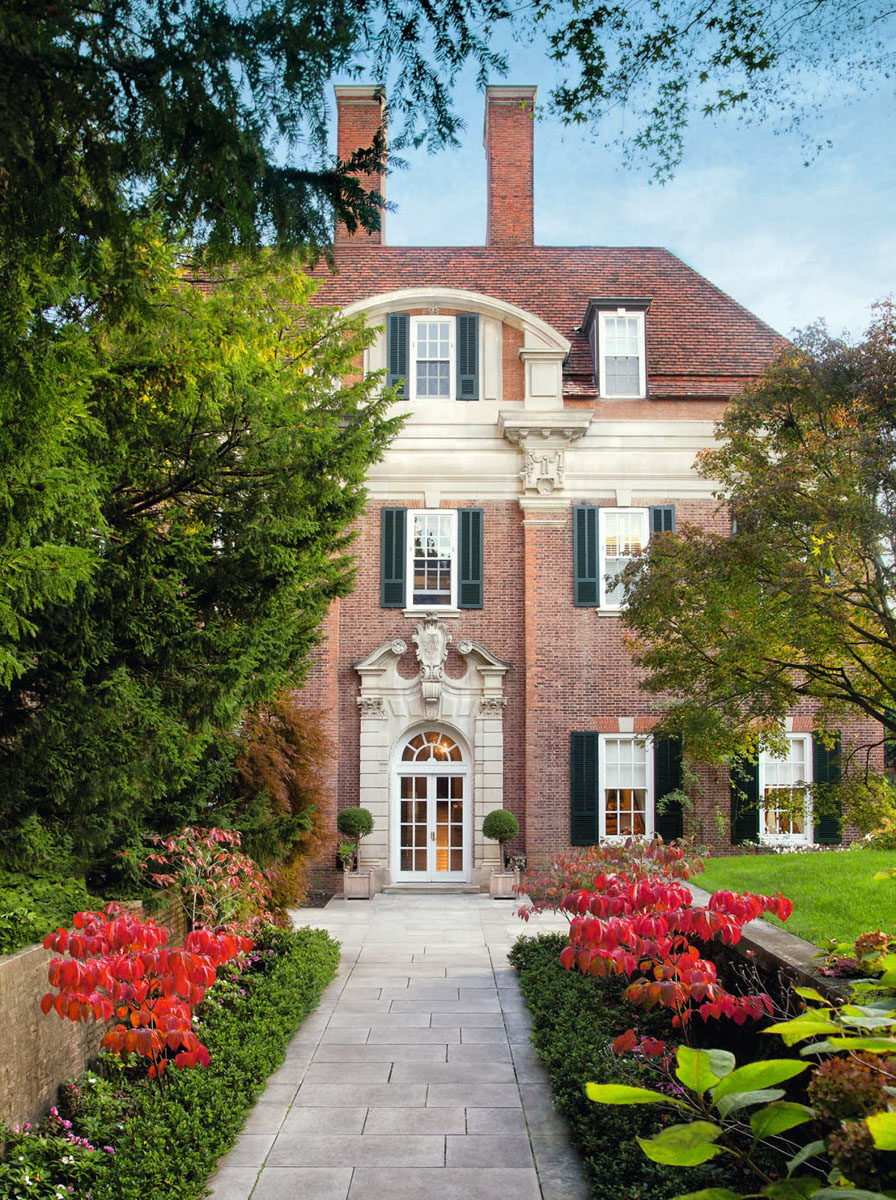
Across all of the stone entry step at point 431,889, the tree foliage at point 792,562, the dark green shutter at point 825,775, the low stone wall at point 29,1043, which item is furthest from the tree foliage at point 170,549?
the dark green shutter at point 825,775

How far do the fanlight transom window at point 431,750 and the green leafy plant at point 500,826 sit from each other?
4.75 ft

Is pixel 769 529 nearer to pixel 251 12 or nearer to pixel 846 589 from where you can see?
pixel 846 589

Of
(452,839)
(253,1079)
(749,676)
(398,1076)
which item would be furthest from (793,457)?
(452,839)

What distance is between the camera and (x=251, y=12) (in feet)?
10.6

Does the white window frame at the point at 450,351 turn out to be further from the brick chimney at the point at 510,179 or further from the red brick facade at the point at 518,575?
the brick chimney at the point at 510,179

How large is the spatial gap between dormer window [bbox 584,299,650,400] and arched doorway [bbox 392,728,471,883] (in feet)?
23.7

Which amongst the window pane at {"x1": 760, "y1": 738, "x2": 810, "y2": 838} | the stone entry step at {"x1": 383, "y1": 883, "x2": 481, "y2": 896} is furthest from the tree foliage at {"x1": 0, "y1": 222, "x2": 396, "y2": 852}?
the window pane at {"x1": 760, "y1": 738, "x2": 810, "y2": 838}

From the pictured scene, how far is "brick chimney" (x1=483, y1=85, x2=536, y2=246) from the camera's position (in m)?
21.8

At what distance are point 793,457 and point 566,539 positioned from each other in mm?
7613

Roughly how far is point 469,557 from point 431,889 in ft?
19.4

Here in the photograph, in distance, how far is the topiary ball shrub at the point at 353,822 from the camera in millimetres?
17672

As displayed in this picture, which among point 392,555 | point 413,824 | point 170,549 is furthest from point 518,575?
point 170,549

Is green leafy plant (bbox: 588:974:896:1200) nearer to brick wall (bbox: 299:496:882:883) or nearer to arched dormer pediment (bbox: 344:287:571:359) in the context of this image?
brick wall (bbox: 299:496:882:883)

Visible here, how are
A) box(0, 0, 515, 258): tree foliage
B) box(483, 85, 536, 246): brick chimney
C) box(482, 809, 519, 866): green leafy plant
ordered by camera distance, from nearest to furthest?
box(0, 0, 515, 258): tree foliage < box(482, 809, 519, 866): green leafy plant < box(483, 85, 536, 246): brick chimney
